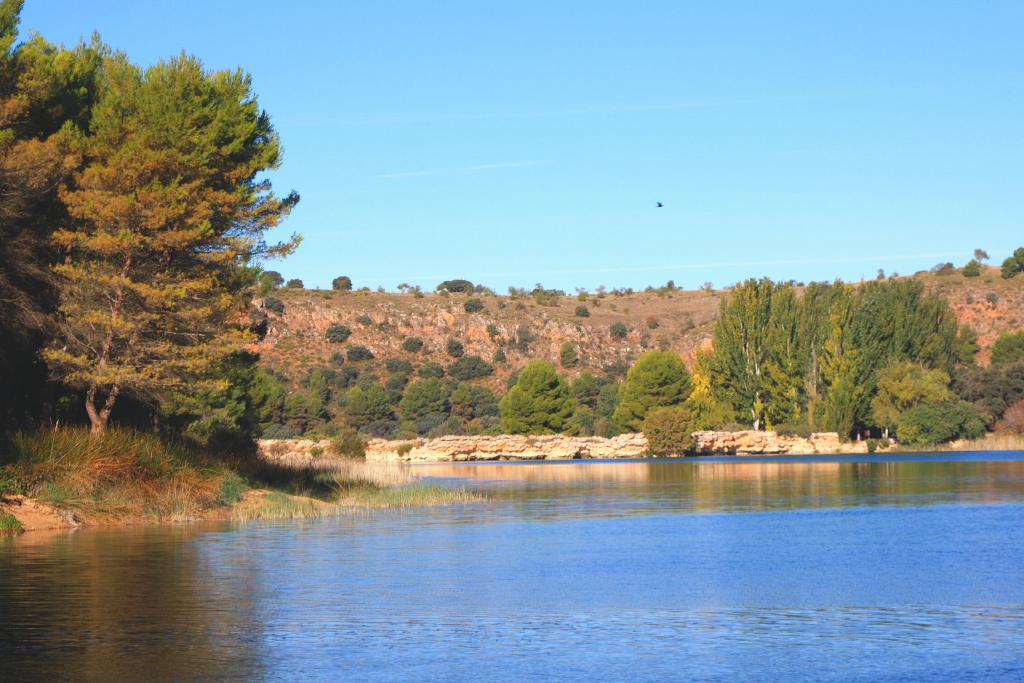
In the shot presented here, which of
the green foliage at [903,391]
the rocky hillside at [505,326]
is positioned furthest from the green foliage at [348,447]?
the rocky hillside at [505,326]

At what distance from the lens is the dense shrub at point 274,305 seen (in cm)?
13625

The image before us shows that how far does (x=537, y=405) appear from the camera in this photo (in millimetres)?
96125

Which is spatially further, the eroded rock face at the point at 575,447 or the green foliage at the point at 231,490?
the eroded rock face at the point at 575,447

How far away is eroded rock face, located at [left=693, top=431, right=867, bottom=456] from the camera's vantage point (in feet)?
282

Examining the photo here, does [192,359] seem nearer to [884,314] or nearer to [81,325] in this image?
[81,325]

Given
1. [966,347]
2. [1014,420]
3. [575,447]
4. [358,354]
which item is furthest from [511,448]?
[966,347]

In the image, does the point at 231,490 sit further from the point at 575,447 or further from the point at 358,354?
the point at 358,354

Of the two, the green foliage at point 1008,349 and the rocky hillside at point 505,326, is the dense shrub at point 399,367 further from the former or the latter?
the green foliage at point 1008,349

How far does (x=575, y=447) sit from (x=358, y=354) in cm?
4534

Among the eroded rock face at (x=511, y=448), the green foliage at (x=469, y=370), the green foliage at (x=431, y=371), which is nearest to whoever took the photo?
the eroded rock face at (x=511, y=448)

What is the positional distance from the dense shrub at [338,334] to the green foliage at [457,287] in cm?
2711

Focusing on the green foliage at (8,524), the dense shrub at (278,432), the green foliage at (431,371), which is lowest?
the green foliage at (8,524)

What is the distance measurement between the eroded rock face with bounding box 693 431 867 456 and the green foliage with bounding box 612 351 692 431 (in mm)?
5594

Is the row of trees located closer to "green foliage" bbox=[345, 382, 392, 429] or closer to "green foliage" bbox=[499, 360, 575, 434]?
"green foliage" bbox=[499, 360, 575, 434]
